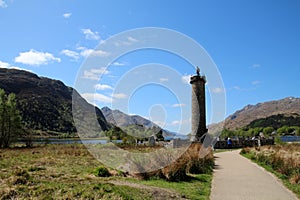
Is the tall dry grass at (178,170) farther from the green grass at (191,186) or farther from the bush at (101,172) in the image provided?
the bush at (101,172)

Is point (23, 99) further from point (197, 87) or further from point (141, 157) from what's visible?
point (141, 157)

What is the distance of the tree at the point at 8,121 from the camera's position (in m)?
40.0

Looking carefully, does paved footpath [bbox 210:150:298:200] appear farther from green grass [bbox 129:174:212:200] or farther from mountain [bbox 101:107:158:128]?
mountain [bbox 101:107:158:128]

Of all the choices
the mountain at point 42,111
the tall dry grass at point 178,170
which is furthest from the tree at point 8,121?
the mountain at point 42,111

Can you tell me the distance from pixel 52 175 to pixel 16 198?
12.3 feet

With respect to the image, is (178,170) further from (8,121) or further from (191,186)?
(8,121)

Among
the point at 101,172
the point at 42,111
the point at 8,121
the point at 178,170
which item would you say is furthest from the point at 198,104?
the point at 42,111

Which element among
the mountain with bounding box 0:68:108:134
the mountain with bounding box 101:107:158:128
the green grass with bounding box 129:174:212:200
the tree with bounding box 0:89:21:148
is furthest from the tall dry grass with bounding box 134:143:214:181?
the mountain with bounding box 0:68:108:134

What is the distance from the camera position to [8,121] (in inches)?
1608

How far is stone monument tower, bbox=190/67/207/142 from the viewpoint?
27.5 m

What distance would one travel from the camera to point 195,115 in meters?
27.9

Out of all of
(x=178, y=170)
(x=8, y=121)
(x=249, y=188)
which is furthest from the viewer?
(x=8, y=121)

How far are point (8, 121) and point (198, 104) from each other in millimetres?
30197

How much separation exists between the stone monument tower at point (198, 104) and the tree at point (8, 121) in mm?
29325
